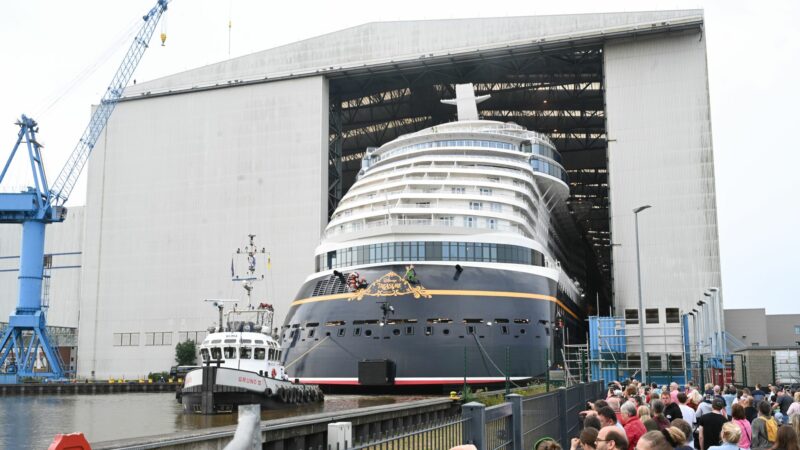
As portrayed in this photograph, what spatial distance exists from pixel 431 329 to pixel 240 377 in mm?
10915

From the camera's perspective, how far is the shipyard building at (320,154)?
61812 millimetres

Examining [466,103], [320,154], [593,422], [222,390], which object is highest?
[466,103]

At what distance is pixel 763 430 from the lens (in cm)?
1291

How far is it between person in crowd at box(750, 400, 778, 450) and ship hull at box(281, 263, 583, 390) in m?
26.3

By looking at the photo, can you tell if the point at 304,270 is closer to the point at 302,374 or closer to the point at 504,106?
the point at 302,374

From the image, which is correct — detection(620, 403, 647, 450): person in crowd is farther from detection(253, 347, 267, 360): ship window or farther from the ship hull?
detection(253, 347, 267, 360): ship window

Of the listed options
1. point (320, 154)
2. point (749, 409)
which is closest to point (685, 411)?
point (749, 409)

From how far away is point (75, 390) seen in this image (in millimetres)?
67250

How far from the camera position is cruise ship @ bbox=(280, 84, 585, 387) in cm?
4038

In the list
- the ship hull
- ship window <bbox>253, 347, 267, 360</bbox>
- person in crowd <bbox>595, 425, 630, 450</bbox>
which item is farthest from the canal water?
person in crowd <bbox>595, 425, 630, 450</bbox>

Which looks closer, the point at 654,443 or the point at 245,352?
the point at 654,443

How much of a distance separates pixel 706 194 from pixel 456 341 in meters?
30.4

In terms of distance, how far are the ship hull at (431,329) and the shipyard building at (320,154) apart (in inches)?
745

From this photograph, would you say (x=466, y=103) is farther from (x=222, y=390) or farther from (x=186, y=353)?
(x=222, y=390)
